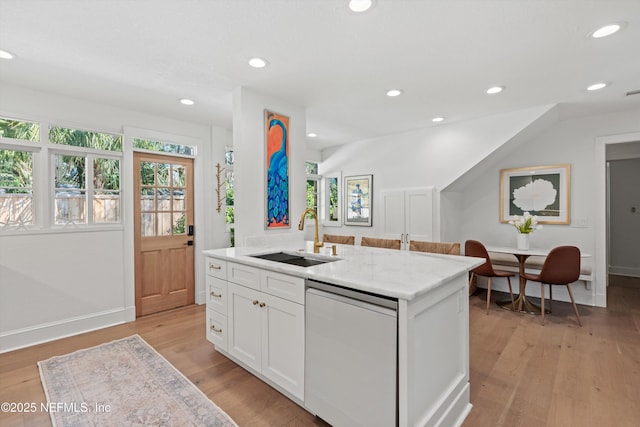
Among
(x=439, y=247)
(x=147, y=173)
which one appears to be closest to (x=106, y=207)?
(x=147, y=173)

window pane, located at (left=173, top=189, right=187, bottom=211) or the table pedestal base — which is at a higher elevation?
window pane, located at (left=173, top=189, right=187, bottom=211)

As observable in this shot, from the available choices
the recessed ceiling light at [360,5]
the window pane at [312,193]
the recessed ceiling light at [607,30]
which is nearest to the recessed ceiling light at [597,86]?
the recessed ceiling light at [607,30]

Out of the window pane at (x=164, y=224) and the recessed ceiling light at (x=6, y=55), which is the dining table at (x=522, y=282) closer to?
the window pane at (x=164, y=224)

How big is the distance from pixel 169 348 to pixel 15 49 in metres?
2.67

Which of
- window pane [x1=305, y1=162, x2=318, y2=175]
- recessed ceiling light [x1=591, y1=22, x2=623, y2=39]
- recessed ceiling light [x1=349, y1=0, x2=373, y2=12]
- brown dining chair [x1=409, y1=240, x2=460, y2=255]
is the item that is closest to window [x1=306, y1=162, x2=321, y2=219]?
window pane [x1=305, y1=162, x2=318, y2=175]

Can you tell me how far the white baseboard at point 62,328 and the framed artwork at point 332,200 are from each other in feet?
11.5

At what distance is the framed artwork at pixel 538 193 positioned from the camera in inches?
163

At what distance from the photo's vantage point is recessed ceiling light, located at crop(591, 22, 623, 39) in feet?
6.48

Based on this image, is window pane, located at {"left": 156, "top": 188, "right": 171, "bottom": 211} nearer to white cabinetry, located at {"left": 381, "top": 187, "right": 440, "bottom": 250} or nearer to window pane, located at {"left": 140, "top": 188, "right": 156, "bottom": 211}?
window pane, located at {"left": 140, "top": 188, "right": 156, "bottom": 211}

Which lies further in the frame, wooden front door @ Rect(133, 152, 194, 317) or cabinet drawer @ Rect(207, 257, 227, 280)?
wooden front door @ Rect(133, 152, 194, 317)

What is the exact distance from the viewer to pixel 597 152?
3926 millimetres

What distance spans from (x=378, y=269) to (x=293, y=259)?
0.90m

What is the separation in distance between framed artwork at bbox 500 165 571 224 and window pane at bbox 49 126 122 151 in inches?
206

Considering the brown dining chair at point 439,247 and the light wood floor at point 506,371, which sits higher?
the brown dining chair at point 439,247
